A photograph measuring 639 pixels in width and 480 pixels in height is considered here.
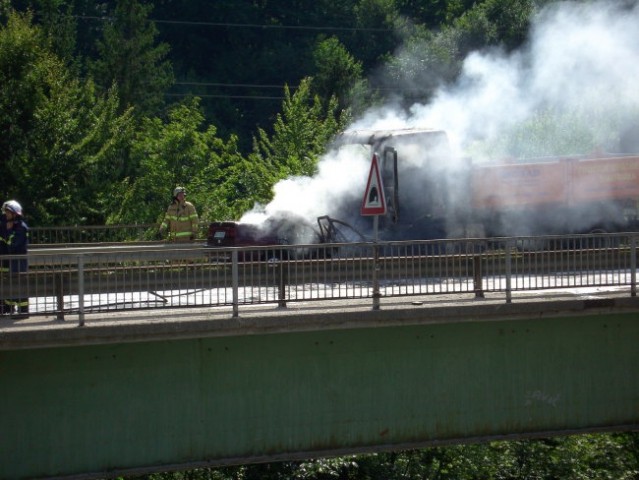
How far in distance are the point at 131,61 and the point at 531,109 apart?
17553 mm

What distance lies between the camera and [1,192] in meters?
23.1

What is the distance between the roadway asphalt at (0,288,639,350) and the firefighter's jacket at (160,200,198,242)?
6.17 metres

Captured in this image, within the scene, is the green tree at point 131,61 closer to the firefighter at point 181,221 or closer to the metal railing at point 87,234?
the metal railing at point 87,234

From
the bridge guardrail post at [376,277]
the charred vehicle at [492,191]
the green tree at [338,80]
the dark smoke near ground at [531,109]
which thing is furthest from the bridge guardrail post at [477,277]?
the green tree at [338,80]

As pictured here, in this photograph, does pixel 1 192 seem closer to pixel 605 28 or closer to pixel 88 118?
pixel 88 118

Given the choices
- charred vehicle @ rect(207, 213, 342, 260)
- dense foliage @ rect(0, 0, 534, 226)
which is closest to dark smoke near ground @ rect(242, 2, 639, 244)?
charred vehicle @ rect(207, 213, 342, 260)

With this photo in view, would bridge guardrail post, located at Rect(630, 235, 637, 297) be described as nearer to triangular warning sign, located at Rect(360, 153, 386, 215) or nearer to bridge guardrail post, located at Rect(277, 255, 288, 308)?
triangular warning sign, located at Rect(360, 153, 386, 215)

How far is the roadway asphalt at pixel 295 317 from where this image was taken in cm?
1085

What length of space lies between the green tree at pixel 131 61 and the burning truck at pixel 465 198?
24.5 m

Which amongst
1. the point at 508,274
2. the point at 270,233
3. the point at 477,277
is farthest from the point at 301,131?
the point at 508,274

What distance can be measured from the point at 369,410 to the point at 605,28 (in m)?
19.2

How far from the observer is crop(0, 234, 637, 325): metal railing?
38.3 feet

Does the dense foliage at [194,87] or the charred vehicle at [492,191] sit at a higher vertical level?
the dense foliage at [194,87]

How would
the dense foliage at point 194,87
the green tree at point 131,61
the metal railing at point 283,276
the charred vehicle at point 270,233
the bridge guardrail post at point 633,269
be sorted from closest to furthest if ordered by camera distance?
1. the metal railing at point 283,276
2. the bridge guardrail post at point 633,269
3. the charred vehicle at point 270,233
4. the dense foliage at point 194,87
5. the green tree at point 131,61
